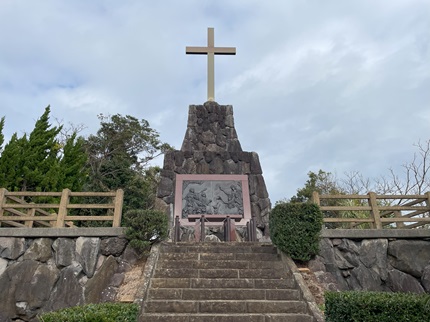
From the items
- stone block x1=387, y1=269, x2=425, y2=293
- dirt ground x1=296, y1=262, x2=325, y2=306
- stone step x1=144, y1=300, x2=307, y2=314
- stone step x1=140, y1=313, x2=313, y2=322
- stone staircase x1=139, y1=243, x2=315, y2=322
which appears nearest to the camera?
stone step x1=140, y1=313, x2=313, y2=322

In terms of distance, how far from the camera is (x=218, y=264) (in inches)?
263

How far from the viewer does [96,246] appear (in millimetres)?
7141

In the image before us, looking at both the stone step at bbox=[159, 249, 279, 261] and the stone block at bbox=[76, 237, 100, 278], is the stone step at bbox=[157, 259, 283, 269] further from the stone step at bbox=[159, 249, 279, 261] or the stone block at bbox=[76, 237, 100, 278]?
the stone block at bbox=[76, 237, 100, 278]

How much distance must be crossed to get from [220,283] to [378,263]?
369cm

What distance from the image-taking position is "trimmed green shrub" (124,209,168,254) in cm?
688

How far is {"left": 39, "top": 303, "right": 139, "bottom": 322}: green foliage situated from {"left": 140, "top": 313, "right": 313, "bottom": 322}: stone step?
0.76 metres

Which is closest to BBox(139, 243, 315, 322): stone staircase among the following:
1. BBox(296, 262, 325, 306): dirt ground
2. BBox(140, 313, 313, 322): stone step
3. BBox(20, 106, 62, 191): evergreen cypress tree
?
BBox(140, 313, 313, 322): stone step

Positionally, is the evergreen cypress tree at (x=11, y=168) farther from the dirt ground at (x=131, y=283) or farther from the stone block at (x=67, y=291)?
the dirt ground at (x=131, y=283)

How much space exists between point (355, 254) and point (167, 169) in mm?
6830

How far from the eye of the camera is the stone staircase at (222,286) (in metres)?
5.30

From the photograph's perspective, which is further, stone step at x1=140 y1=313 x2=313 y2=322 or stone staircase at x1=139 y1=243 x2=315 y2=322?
stone staircase at x1=139 y1=243 x2=315 y2=322

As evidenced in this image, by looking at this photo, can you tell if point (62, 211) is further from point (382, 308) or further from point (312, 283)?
point (382, 308)

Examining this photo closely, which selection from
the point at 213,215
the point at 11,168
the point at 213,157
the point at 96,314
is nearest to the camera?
the point at 96,314

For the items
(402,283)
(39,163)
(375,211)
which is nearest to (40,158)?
(39,163)
